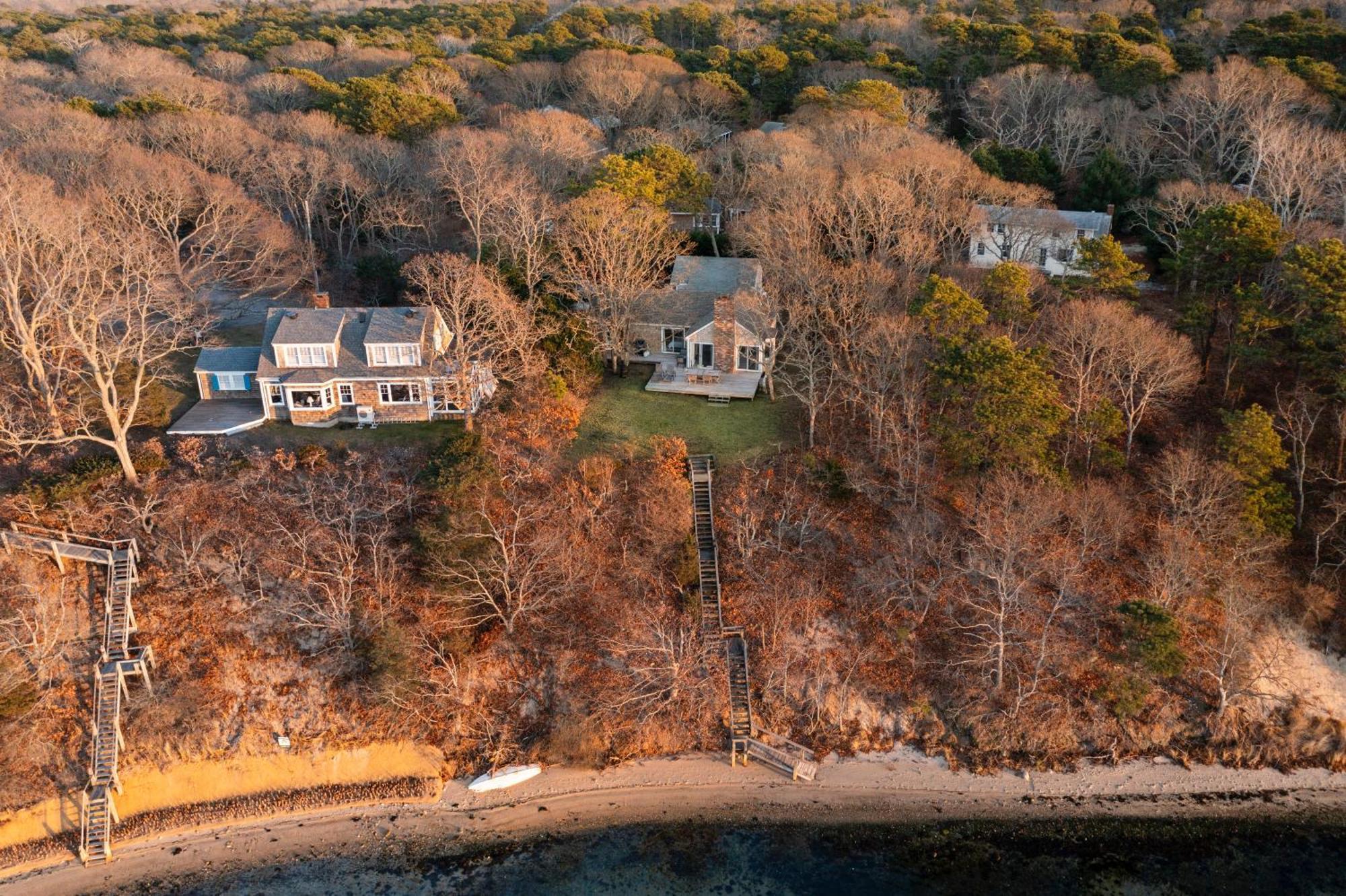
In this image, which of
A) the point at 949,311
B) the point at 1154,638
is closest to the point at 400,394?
the point at 949,311

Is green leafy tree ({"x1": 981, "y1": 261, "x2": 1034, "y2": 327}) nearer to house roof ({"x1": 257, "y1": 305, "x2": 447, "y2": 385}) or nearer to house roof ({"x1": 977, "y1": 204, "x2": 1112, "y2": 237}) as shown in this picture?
house roof ({"x1": 977, "y1": 204, "x2": 1112, "y2": 237})

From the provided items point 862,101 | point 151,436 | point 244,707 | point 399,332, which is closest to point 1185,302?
point 862,101

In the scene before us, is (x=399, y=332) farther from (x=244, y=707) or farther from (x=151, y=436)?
(x=244, y=707)

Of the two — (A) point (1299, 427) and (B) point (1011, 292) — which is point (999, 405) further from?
(A) point (1299, 427)

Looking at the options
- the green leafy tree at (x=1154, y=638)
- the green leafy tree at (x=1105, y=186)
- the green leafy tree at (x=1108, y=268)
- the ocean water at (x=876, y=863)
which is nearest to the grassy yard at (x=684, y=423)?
the green leafy tree at (x=1108, y=268)

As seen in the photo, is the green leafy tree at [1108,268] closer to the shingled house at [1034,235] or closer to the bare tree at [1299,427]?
the bare tree at [1299,427]

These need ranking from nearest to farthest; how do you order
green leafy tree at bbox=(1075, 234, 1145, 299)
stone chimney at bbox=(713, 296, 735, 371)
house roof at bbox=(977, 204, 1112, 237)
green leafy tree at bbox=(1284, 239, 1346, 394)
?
green leafy tree at bbox=(1284, 239, 1346, 394) < green leafy tree at bbox=(1075, 234, 1145, 299) < stone chimney at bbox=(713, 296, 735, 371) < house roof at bbox=(977, 204, 1112, 237)

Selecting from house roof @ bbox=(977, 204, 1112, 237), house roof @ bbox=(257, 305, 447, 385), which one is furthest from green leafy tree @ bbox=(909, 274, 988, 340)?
house roof @ bbox=(257, 305, 447, 385)
